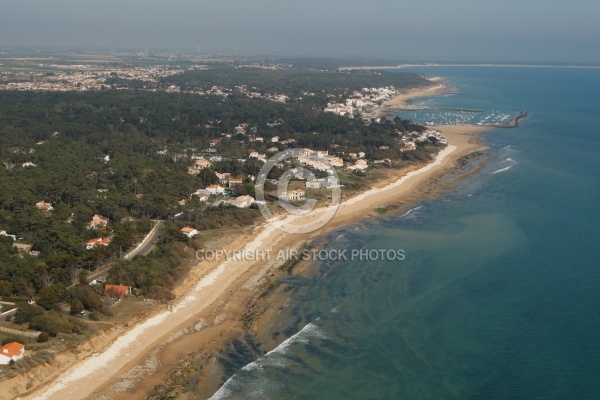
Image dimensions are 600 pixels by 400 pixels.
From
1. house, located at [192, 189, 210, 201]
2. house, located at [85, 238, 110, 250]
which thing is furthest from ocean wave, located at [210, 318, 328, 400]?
house, located at [192, 189, 210, 201]

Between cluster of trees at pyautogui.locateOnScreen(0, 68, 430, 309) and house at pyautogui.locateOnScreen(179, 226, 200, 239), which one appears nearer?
cluster of trees at pyautogui.locateOnScreen(0, 68, 430, 309)

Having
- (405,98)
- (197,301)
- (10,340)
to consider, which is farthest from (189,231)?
(405,98)

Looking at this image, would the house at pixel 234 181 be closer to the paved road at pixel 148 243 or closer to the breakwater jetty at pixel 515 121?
the paved road at pixel 148 243

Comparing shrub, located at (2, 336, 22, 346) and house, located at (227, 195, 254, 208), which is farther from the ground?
house, located at (227, 195, 254, 208)

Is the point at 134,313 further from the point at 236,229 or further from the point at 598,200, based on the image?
the point at 598,200

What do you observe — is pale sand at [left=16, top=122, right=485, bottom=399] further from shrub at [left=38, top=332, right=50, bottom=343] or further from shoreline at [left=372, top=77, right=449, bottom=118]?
shoreline at [left=372, top=77, right=449, bottom=118]

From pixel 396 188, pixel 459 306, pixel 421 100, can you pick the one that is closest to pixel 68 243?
pixel 459 306

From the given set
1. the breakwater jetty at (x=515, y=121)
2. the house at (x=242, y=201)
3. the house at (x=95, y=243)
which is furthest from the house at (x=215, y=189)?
the breakwater jetty at (x=515, y=121)

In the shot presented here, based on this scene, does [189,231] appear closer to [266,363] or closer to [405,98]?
[266,363]
